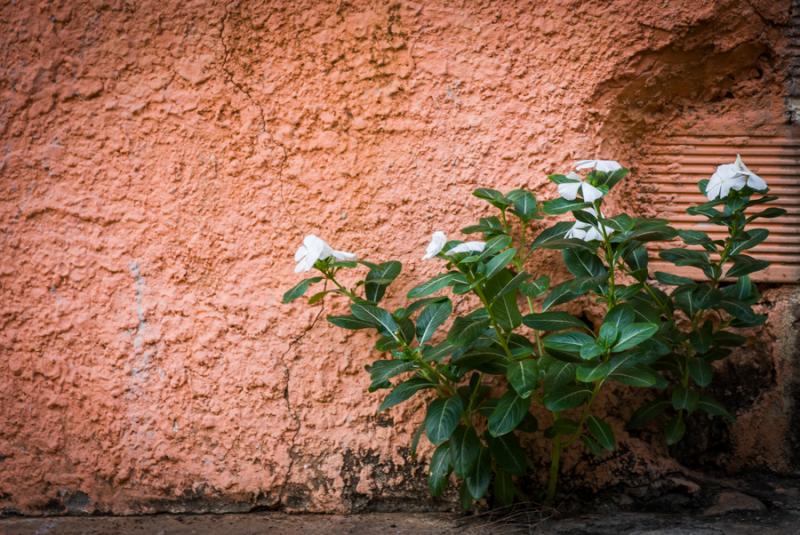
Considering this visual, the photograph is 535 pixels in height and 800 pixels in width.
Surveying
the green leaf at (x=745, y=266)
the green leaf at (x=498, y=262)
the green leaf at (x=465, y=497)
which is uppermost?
the green leaf at (x=745, y=266)

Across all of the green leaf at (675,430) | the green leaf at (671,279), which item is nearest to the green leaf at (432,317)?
the green leaf at (671,279)

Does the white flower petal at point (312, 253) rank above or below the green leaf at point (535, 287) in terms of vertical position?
above

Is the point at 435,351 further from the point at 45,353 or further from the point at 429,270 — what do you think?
the point at 45,353

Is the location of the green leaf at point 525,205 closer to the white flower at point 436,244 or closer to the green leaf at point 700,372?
the white flower at point 436,244

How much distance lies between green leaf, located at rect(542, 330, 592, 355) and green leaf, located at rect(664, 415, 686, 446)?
409mm

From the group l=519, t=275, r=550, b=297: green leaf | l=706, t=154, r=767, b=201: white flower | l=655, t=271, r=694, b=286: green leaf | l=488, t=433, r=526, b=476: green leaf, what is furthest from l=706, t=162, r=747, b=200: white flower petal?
l=488, t=433, r=526, b=476: green leaf

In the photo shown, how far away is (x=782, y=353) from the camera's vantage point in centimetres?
198

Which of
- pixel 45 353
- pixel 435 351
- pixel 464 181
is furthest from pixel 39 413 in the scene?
pixel 464 181

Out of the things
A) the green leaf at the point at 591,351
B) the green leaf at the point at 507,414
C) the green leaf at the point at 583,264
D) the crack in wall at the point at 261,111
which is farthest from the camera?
the crack in wall at the point at 261,111

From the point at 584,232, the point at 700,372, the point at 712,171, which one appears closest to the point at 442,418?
the point at 584,232

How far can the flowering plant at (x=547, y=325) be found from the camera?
161 cm

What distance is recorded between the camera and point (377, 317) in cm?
175

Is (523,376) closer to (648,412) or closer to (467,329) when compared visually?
(467,329)

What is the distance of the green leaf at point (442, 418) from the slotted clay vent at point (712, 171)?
0.75 m
